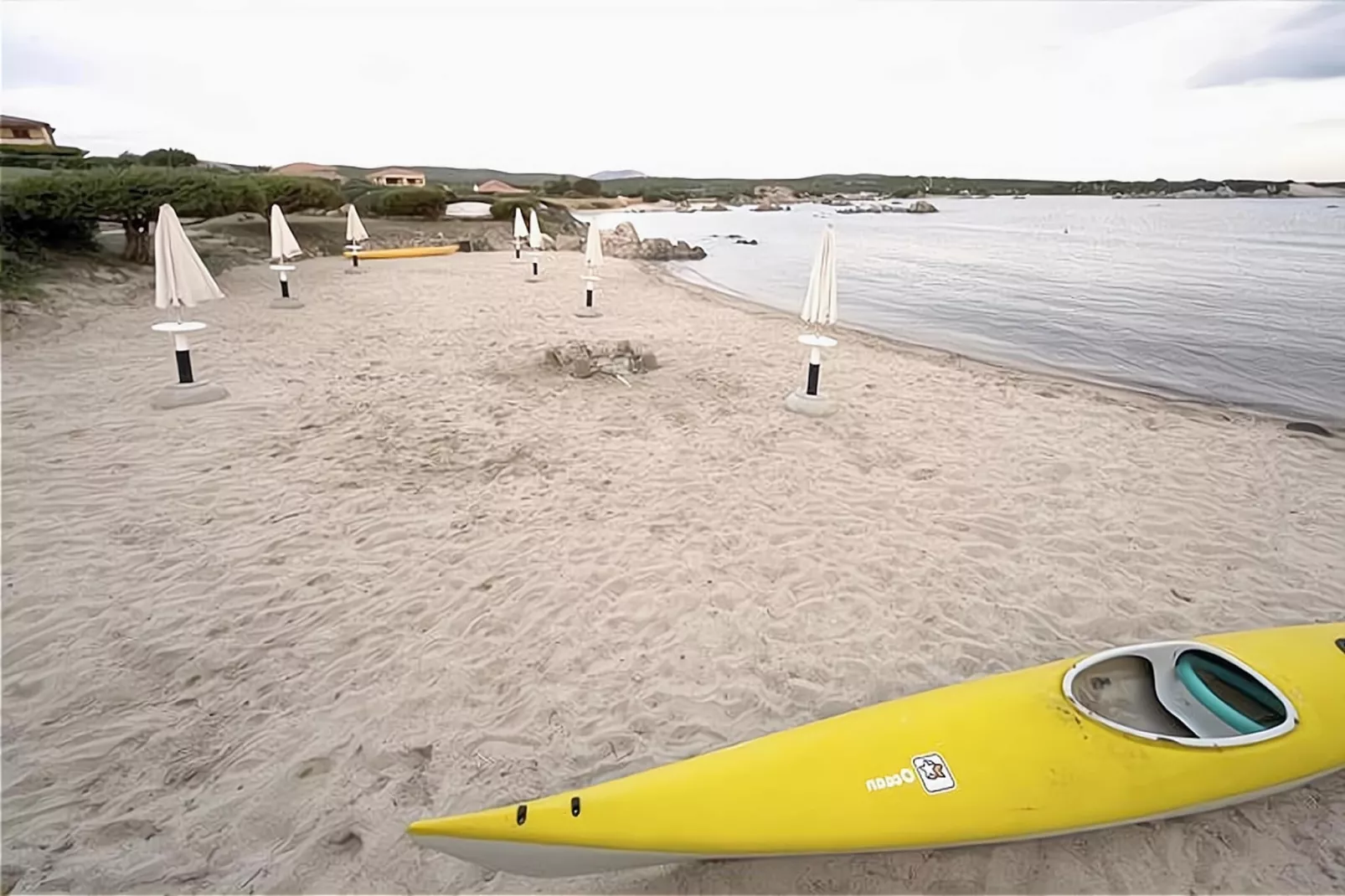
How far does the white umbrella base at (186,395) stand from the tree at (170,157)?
2137 centimetres

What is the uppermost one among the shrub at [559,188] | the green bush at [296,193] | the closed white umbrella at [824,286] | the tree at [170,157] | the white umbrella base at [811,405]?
the shrub at [559,188]

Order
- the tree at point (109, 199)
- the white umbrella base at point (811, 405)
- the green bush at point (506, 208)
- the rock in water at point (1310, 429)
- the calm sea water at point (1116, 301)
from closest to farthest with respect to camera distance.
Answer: the white umbrella base at point (811, 405) < the rock in water at point (1310, 429) < the calm sea water at point (1116, 301) < the tree at point (109, 199) < the green bush at point (506, 208)

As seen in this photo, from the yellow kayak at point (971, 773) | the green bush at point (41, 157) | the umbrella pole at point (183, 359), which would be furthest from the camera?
the green bush at point (41, 157)

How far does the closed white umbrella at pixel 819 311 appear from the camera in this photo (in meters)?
6.72

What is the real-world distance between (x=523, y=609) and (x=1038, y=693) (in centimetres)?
267

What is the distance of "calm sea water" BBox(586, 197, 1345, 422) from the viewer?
11375mm

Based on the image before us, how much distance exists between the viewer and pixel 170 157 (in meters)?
23.4

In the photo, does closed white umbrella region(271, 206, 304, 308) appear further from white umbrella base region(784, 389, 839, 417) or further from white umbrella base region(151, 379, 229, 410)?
white umbrella base region(784, 389, 839, 417)

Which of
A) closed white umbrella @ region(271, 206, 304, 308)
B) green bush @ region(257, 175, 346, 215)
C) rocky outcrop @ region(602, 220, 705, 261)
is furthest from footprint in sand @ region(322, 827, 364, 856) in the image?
rocky outcrop @ region(602, 220, 705, 261)

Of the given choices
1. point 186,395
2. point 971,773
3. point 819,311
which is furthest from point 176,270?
point 971,773

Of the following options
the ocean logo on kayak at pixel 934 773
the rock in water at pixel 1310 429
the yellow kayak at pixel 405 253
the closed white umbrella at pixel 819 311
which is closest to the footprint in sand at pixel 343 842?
the ocean logo on kayak at pixel 934 773

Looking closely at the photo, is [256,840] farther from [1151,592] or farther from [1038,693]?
[1151,592]

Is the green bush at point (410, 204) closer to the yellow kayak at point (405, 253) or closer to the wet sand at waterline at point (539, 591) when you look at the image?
the yellow kayak at point (405, 253)

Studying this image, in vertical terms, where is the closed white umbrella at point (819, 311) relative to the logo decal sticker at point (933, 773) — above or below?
above
